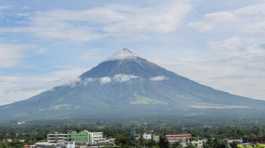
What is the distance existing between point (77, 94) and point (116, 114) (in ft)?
95.9

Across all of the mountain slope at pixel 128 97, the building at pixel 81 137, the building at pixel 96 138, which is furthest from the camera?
the mountain slope at pixel 128 97

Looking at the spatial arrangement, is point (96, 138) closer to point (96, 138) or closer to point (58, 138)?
point (96, 138)

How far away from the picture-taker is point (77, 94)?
171000 mm

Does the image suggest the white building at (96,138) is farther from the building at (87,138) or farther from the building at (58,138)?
the building at (58,138)

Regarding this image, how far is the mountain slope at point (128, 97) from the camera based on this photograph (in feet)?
506

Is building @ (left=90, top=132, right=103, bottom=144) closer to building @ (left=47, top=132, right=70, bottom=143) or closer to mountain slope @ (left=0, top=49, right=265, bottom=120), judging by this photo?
building @ (left=47, top=132, right=70, bottom=143)

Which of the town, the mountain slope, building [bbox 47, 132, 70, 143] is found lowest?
the town

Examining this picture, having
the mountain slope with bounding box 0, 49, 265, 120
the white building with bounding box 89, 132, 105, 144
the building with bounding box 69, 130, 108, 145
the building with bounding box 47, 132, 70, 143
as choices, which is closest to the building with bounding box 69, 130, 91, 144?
the building with bounding box 69, 130, 108, 145

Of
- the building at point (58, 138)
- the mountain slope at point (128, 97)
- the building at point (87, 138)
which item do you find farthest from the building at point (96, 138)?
Result: the mountain slope at point (128, 97)

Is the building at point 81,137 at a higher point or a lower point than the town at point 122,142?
higher

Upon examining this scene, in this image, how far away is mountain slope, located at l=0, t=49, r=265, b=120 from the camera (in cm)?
15438

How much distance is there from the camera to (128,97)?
167 meters

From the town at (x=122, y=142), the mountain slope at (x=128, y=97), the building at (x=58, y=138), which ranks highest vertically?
the mountain slope at (x=128, y=97)

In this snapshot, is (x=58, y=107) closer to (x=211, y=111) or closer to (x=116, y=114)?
(x=116, y=114)
